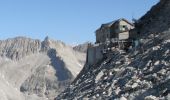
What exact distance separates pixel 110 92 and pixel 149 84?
5.52m

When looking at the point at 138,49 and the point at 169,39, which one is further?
the point at 138,49

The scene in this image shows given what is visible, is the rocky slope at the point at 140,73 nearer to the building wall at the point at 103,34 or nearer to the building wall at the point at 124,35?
the building wall at the point at 124,35

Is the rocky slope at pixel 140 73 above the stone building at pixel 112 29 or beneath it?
beneath

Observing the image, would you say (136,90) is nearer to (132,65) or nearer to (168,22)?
(132,65)

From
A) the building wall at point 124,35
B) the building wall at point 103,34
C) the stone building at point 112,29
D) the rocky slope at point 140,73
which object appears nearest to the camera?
the rocky slope at point 140,73

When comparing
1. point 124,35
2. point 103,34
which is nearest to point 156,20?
point 124,35

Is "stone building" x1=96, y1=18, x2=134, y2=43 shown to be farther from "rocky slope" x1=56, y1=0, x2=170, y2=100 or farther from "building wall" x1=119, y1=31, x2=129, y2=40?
"rocky slope" x1=56, y1=0, x2=170, y2=100

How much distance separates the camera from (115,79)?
148ft

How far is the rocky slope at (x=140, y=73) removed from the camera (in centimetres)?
3681

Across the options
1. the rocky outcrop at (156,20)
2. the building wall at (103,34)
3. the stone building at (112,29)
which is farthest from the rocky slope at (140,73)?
the building wall at (103,34)

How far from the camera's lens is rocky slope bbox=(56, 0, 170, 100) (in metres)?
36.8

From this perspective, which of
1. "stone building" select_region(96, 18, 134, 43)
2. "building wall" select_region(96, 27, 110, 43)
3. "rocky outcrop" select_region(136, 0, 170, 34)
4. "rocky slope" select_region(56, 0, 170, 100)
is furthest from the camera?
"building wall" select_region(96, 27, 110, 43)

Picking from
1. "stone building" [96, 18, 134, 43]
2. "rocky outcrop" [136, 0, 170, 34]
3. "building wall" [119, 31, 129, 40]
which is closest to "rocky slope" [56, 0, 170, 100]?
"rocky outcrop" [136, 0, 170, 34]

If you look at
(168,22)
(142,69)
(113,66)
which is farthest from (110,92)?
(168,22)
